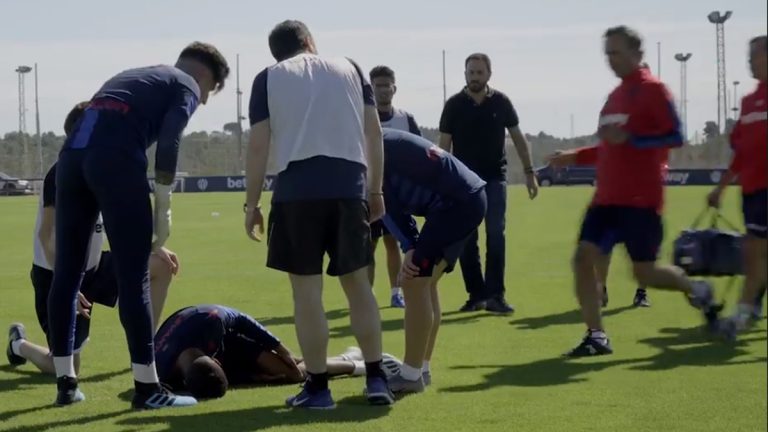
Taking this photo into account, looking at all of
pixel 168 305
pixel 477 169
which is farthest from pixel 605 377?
pixel 168 305

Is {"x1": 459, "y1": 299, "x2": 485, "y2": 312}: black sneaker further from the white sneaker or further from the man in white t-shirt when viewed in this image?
the man in white t-shirt

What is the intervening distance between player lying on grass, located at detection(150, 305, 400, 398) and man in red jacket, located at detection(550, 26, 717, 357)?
4.59ft

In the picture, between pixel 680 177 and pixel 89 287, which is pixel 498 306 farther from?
pixel 680 177

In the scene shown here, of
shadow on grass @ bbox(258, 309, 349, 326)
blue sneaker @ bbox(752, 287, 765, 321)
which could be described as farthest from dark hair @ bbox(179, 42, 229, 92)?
shadow on grass @ bbox(258, 309, 349, 326)

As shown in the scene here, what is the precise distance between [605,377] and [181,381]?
2.34 metres

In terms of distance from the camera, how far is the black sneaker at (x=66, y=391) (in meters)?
6.56

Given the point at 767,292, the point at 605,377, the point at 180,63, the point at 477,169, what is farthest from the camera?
the point at 477,169

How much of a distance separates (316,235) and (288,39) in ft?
3.29

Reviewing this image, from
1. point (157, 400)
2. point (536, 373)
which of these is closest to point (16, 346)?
point (157, 400)

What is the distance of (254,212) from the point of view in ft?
20.7

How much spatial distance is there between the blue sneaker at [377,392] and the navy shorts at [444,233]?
61cm

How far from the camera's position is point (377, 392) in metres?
6.37

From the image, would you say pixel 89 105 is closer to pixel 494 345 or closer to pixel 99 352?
pixel 99 352

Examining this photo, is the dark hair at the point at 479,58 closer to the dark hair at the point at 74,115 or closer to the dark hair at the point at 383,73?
the dark hair at the point at 383,73
